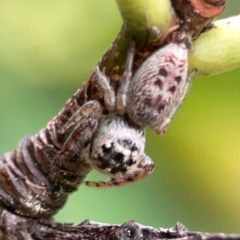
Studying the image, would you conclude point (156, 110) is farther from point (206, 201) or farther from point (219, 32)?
point (206, 201)

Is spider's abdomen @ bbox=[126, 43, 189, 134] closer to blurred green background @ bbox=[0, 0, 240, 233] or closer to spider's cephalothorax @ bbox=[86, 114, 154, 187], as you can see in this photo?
spider's cephalothorax @ bbox=[86, 114, 154, 187]

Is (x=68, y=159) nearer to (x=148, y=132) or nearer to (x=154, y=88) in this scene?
(x=154, y=88)

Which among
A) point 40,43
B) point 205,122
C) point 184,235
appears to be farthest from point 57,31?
point 184,235

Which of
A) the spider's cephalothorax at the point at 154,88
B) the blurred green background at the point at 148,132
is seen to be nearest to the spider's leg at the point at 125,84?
the spider's cephalothorax at the point at 154,88

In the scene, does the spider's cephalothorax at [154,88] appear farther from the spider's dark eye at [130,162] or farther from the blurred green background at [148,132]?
the blurred green background at [148,132]

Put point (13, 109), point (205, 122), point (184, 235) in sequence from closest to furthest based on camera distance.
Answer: point (184, 235)
point (13, 109)
point (205, 122)

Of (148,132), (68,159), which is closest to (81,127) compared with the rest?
(68,159)
